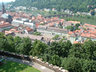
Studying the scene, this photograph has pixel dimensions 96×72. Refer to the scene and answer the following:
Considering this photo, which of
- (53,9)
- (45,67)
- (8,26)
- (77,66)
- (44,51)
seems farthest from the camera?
(53,9)

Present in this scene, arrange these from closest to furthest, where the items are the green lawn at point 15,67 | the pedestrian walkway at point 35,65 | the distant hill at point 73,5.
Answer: the green lawn at point 15,67 < the pedestrian walkway at point 35,65 < the distant hill at point 73,5

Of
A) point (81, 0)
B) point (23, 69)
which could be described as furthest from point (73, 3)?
point (23, 69)

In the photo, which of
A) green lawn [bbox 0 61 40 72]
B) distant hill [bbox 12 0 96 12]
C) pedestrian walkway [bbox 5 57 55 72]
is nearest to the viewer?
green lawn [bbox 0 61 40 72]

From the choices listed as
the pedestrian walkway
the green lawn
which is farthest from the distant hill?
the green lawn

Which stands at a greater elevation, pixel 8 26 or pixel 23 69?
pixel 23 69

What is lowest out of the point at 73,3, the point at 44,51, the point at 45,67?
the point at 44,51

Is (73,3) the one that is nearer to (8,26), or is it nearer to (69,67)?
(8,26)

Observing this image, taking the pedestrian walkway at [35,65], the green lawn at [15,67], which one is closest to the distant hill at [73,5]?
the pedestrian walkway at [35,65]

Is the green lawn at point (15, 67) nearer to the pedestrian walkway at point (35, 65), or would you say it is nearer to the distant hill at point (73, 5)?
the pedestrian walkway at point (35, 65)

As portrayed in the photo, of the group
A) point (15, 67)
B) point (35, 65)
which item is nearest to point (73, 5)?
point (35, 65)

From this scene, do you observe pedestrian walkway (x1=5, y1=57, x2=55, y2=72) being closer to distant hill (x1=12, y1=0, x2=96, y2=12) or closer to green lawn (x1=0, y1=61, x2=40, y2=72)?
green lawn (x1=0, y1=61, x2=40, y2=72)

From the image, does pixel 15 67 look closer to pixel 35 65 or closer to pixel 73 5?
pixel 35 65
